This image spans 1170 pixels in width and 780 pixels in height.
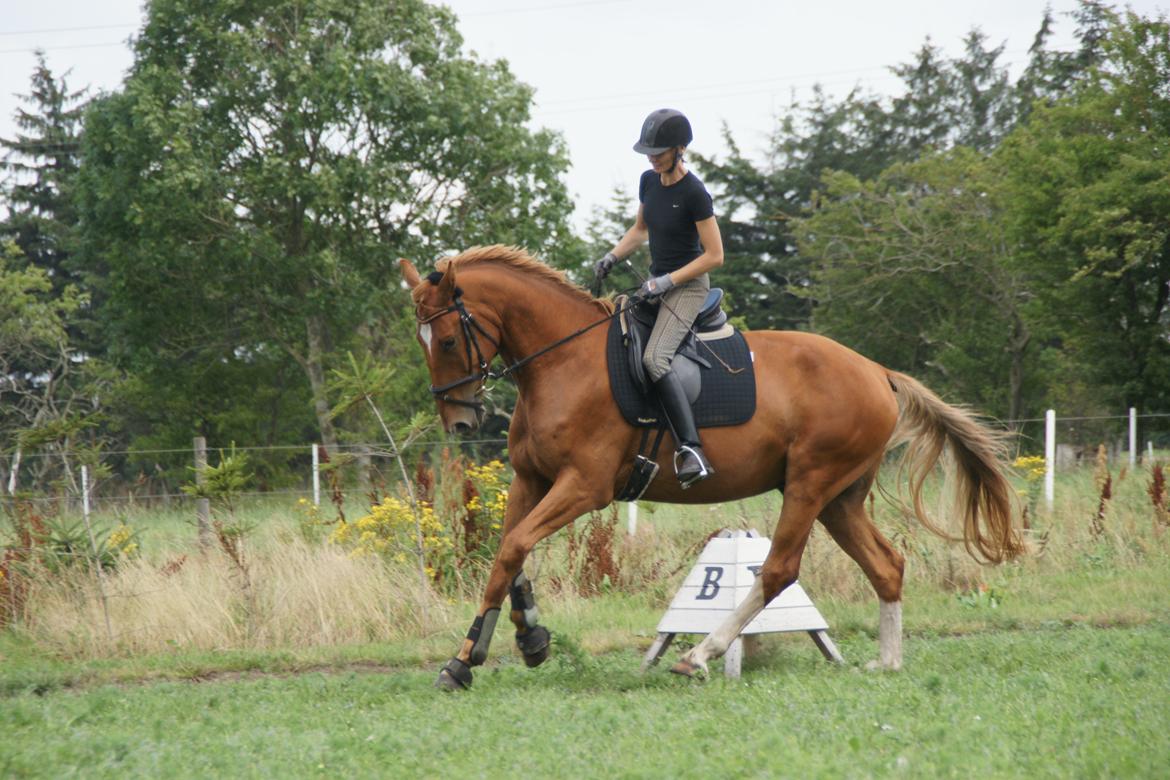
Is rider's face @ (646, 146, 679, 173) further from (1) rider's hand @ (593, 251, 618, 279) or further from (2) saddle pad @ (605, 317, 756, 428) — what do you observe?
(2) saddle pad @ (605, 317, 756, 428)

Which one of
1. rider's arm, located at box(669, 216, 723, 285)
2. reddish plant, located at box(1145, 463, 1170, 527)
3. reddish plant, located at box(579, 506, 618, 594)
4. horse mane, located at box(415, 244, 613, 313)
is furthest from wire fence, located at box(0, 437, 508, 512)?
reddish plant, located at box(1145, 463, 1170, 527)

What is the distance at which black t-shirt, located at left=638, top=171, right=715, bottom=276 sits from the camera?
7.15 m

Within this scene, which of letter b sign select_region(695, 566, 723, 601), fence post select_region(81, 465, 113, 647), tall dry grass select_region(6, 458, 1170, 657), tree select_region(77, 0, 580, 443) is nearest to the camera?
letter b sign select_region(695, 566, 723, 601)

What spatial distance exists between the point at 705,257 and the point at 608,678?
8.68ft

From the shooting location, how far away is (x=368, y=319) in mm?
33062

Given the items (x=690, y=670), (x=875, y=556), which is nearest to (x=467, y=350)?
(x=690, y=670)

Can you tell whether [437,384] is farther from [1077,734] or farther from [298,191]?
[298,191]

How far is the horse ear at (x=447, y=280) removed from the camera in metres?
6.84

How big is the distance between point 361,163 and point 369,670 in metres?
25.4

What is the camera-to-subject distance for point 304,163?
32750mm

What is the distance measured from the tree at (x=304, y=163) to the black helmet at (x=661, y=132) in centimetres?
2495

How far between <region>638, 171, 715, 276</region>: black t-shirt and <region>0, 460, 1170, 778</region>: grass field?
2539mm

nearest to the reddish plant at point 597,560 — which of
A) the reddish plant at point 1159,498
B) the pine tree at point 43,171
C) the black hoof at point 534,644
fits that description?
the black hoof at point 534,644

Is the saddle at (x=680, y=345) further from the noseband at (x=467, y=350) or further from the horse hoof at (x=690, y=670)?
the horse hoof at (x=690, y=670)
